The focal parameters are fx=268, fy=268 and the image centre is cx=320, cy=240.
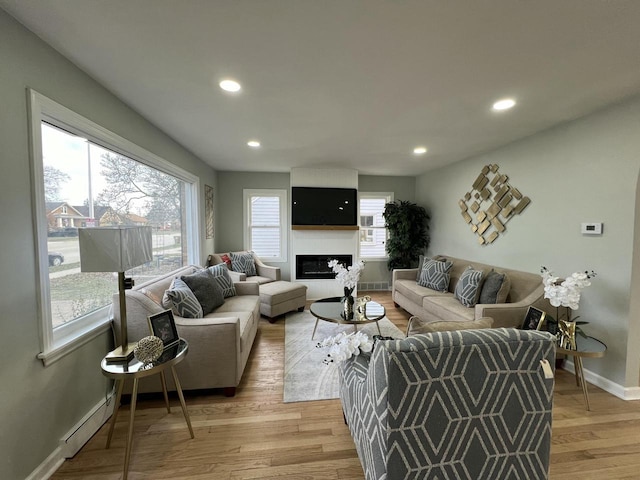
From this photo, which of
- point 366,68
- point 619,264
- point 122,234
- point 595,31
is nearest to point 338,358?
point 122,234

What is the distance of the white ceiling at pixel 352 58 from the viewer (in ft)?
4.20

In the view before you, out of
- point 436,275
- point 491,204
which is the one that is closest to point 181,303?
point 436,275

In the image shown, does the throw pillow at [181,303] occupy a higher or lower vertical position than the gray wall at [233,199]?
lower

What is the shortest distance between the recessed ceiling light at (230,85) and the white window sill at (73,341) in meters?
1.99

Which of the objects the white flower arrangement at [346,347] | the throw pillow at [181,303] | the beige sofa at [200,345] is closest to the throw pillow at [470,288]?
the white flower arrangement at [346,347]

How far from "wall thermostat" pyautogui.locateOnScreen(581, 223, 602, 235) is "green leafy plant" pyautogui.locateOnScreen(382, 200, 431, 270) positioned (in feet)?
8.80

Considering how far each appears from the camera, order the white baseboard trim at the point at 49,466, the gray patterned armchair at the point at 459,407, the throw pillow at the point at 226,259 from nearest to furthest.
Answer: the gray patterned armchair at the point at 459,407
the white baseboard trim at the point at 49,466
the throw pillow at the point at 226,259

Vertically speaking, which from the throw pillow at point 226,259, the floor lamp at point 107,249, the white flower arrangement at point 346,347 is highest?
the floor lamp at point 107,249

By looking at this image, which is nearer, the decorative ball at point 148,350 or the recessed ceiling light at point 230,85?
the decorative ball at point 148,350

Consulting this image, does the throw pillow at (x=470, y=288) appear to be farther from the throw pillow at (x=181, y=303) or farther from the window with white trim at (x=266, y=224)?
the window with white trim at (x=266, y=224)

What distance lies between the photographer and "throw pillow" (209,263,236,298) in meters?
3.26

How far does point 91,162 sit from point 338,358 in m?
2.29

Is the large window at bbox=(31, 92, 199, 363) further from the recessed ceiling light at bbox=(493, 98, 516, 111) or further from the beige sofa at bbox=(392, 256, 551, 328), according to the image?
the recessed ceiling light at bbox=(493, 98, 516, 111)

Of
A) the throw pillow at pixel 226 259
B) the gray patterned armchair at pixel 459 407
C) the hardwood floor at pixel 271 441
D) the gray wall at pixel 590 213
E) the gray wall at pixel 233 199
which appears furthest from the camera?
the gray wall at pixel 233 199
